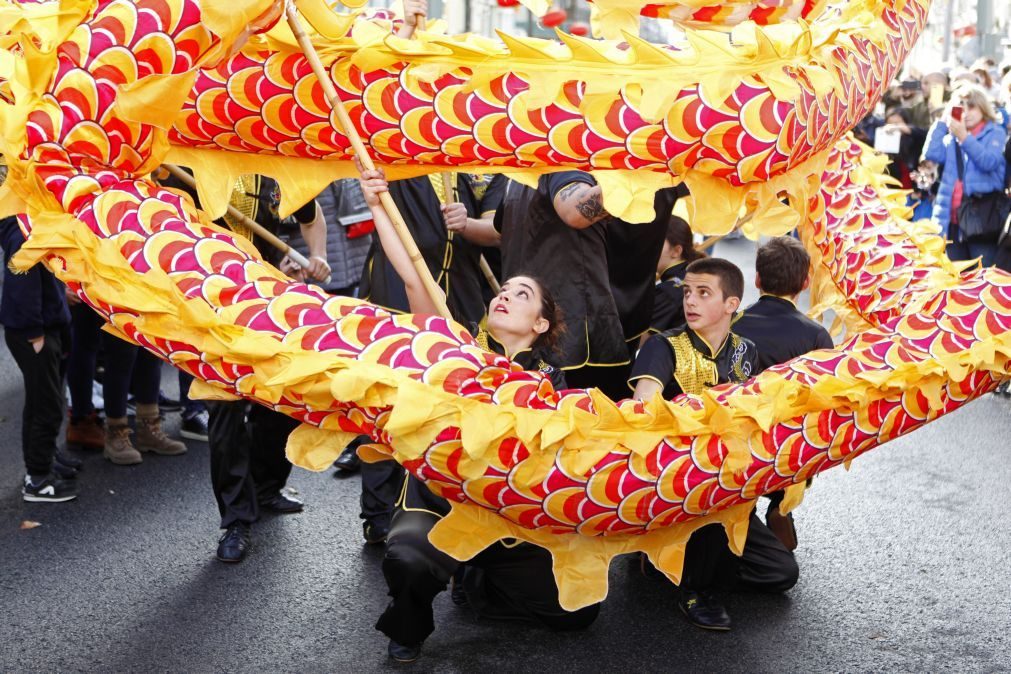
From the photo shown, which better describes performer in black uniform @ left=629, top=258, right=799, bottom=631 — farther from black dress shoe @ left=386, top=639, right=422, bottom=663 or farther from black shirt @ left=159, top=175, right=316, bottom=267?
black shirt @ left=159, top=175, right=316, bottom=267

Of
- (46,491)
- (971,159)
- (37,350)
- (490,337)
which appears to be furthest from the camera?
(971,159)

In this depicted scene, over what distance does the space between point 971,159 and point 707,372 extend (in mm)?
4396

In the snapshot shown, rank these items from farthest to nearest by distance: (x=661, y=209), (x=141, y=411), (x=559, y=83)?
(x=141, y=411), (x=661, y=209), (x=559, y=83)

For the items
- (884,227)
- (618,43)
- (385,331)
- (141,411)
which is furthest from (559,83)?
(141,411)

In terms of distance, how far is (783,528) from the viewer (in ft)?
13.3

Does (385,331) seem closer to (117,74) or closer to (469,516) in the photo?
(469,516)

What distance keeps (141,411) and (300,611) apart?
72.0 inches

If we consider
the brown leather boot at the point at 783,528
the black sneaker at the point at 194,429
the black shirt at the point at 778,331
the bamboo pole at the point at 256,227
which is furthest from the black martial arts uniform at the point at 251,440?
the brown leather boot at the point at 783,528

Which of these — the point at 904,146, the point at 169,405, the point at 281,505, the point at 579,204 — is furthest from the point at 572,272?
the point at 904,146

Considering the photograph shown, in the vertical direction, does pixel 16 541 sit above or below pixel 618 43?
below

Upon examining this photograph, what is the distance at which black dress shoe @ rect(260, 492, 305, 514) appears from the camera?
4445 millimetres

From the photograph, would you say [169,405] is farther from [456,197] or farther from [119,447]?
[456,197]

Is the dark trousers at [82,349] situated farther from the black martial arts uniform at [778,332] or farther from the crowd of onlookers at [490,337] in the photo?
the black martial arts uniform at [778,332]

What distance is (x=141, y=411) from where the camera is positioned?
5105 mm
